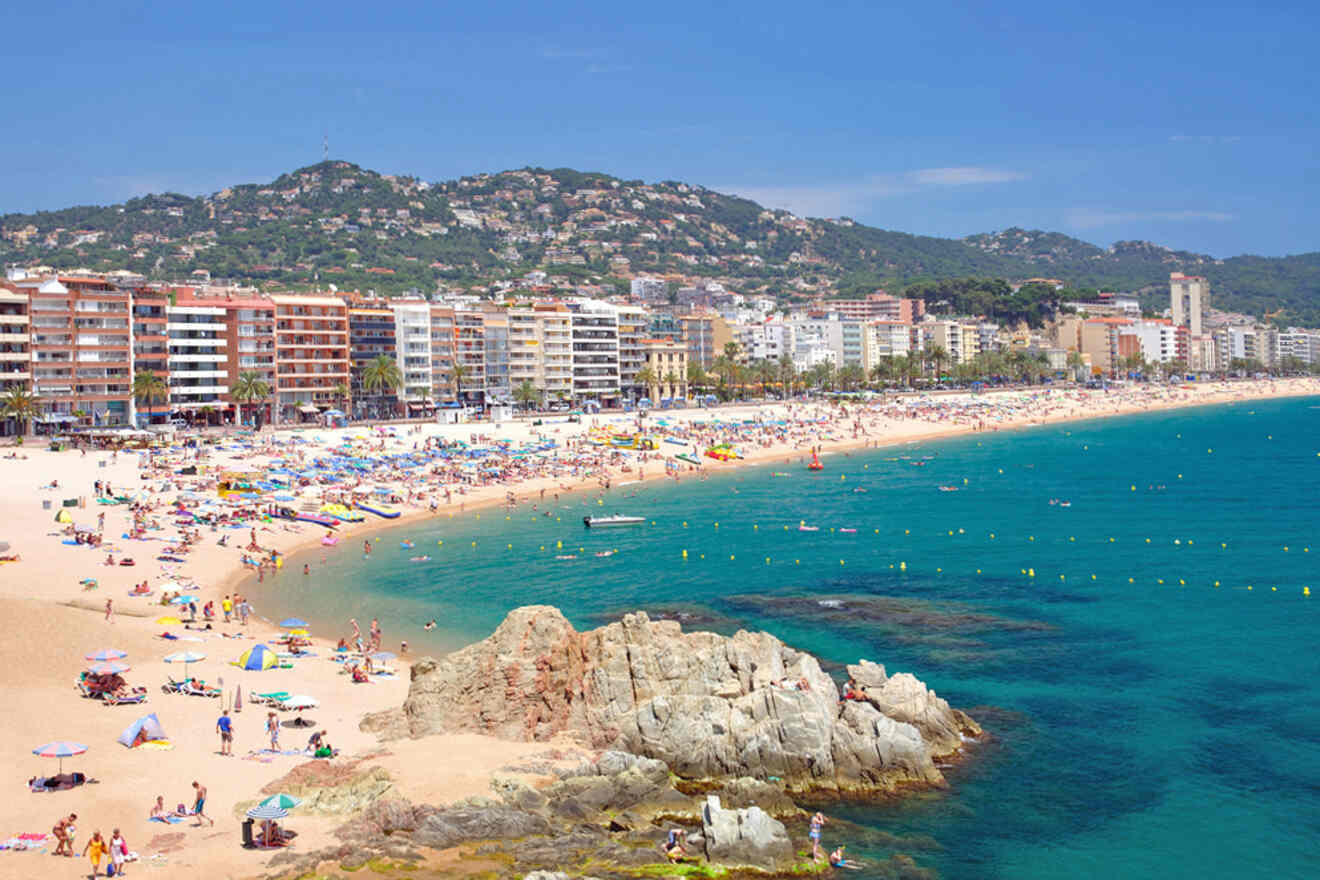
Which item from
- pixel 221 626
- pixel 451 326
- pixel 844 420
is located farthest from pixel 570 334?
pixel 221 626

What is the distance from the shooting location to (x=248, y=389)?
300 feet

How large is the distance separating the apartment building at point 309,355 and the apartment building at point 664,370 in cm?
3976

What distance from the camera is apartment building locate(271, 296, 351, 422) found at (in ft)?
329

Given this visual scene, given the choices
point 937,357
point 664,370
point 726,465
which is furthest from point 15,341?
A: point 937,357

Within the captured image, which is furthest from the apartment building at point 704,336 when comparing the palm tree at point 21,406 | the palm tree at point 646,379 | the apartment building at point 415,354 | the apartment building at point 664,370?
the palm tree at point 21,406

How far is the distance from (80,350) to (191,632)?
59582 mm

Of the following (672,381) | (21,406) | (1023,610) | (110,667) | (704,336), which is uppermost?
(704,336)

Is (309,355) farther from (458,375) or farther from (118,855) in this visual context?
(118,855)

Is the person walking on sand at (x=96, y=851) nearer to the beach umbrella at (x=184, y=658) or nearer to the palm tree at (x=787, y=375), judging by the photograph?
the beach umbrella at (x=184, y=658)

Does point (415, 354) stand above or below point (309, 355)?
above

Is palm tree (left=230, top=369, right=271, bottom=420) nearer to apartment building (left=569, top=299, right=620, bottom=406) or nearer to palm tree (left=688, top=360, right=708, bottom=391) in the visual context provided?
apartment building (left=569, top=299, right=620, bottom=406)

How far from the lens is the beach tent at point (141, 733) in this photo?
24.3m

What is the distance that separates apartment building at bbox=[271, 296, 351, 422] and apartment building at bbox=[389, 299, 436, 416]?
6.81 metres

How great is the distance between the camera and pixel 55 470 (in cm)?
6225
